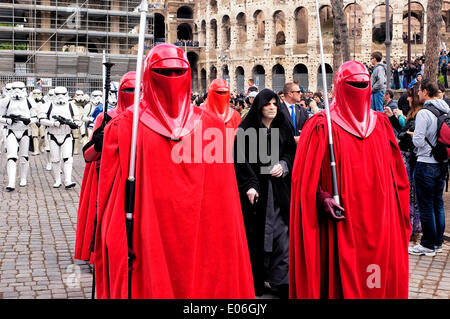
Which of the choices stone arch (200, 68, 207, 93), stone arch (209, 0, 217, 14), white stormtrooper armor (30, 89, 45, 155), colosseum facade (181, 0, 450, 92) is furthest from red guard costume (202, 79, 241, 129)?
stone arch (200, 68, 207, 93)

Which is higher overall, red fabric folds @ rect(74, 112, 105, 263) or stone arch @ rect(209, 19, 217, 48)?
stone arch @ rect(209, 19, 217, 48)

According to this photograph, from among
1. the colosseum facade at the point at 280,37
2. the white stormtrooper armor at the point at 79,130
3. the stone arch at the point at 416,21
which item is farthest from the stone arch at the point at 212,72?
the white stormtrooper armor at the point at 79,130

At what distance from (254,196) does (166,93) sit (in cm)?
201

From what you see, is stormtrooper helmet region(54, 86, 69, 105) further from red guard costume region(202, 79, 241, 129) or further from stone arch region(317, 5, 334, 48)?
stone arch region(317, 5, 334, 48)

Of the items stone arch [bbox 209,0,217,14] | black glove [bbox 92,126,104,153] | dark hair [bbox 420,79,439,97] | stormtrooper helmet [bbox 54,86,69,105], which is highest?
stone arch [bbox 209,0,217,14]

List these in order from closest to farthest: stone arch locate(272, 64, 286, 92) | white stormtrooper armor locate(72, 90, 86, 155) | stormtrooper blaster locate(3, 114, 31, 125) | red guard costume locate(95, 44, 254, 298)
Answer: red guard costume locate(95, 44, 254, 298)
stormtrooper blaster locate(3, 114, 31, 125)
white stormtrooper armor locate(72, 90, 86, 155)
stone arch locate(272, 64, 286, 92)

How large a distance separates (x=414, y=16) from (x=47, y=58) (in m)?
30.3

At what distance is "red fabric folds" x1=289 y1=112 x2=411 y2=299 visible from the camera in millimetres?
4605

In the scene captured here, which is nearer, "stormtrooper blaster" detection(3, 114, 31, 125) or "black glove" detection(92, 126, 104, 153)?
"black glove" detection(92, 126, 104, 153)

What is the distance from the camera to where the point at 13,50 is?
41.3 meters

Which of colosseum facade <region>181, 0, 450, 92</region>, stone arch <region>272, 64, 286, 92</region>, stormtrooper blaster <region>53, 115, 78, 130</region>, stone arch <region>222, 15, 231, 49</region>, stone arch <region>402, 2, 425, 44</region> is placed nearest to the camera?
stormtrooper blaster <region>53, 115, 78, 130</region>

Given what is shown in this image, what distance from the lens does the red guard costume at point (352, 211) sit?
461cm

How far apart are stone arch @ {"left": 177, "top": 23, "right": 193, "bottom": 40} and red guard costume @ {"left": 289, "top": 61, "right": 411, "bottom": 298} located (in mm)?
60387

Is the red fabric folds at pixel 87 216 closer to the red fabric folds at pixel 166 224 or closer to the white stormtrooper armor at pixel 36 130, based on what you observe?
the red fabric folds at pixel 166 224
